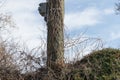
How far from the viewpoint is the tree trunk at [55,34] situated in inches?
365

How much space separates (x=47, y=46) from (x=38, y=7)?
1043 millimetres

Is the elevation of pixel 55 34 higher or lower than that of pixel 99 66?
higher

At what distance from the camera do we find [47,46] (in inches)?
371

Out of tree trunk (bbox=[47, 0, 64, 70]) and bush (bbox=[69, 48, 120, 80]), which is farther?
tree trunk (bbox=[47, 0, 64, 70])

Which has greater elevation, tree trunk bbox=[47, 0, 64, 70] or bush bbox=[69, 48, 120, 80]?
tree trunk bbox=[47, 0, 64, 70]

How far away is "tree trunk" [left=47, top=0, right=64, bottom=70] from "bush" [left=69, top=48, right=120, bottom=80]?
44 centimetres

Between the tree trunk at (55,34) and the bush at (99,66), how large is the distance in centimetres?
44

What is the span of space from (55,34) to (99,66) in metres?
1.21

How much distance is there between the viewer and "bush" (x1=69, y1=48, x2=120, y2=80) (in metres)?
8.72

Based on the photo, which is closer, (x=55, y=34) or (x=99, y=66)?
(x=99, y=66)

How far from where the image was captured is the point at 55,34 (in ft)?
30.8

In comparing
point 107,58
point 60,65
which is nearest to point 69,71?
point 60,65

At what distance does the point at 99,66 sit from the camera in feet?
29.2

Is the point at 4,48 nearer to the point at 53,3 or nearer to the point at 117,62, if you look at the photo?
the point at 53,3
